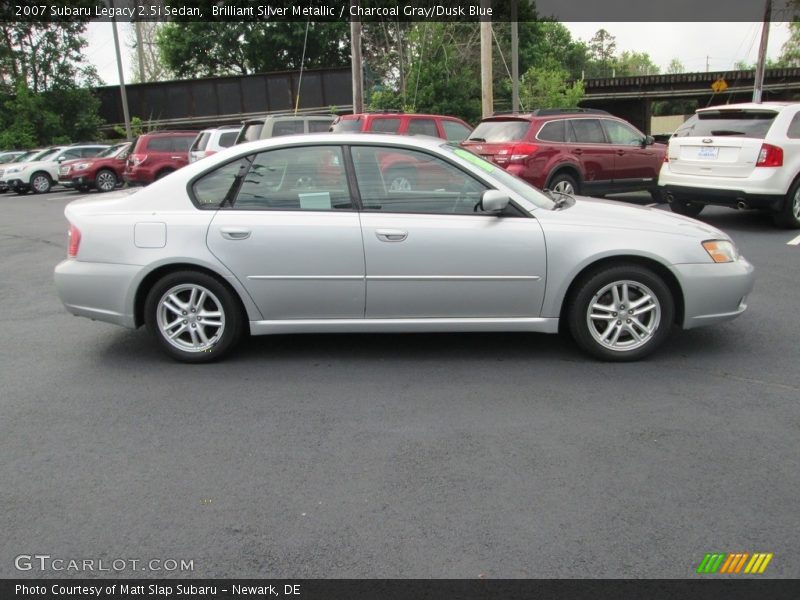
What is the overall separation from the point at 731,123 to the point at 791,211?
1.44 meters

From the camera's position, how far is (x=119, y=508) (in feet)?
10.4

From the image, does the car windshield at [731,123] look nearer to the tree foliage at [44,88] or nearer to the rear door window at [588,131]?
the rear door window at [588,131]

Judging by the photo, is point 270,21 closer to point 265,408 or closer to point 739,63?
point 265,408

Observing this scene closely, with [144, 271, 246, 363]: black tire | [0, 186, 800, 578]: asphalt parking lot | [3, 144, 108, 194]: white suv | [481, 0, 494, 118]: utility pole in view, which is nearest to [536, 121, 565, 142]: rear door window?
[481, 0, 494, 118]: utility pole

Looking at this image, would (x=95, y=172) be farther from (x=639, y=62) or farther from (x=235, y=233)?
(x=639, y=62)

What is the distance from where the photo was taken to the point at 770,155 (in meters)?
9.36

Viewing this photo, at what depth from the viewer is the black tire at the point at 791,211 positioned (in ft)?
31.4

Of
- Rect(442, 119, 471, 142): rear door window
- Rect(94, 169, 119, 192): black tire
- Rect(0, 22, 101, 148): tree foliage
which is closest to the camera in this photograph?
Rect(442, 119, 471, 142): rear door window

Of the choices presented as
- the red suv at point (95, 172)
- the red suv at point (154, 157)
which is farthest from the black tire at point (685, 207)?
the red suv at point (95, 172)

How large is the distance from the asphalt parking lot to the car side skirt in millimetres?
254

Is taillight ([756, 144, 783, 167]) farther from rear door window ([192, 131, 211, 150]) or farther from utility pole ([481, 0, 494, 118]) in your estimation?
rear door window ([192, 131, 211, 150])

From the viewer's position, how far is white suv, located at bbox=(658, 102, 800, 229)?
30.8 ft

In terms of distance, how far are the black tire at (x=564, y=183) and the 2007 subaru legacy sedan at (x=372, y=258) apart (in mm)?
6637

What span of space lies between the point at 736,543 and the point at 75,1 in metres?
39.6
